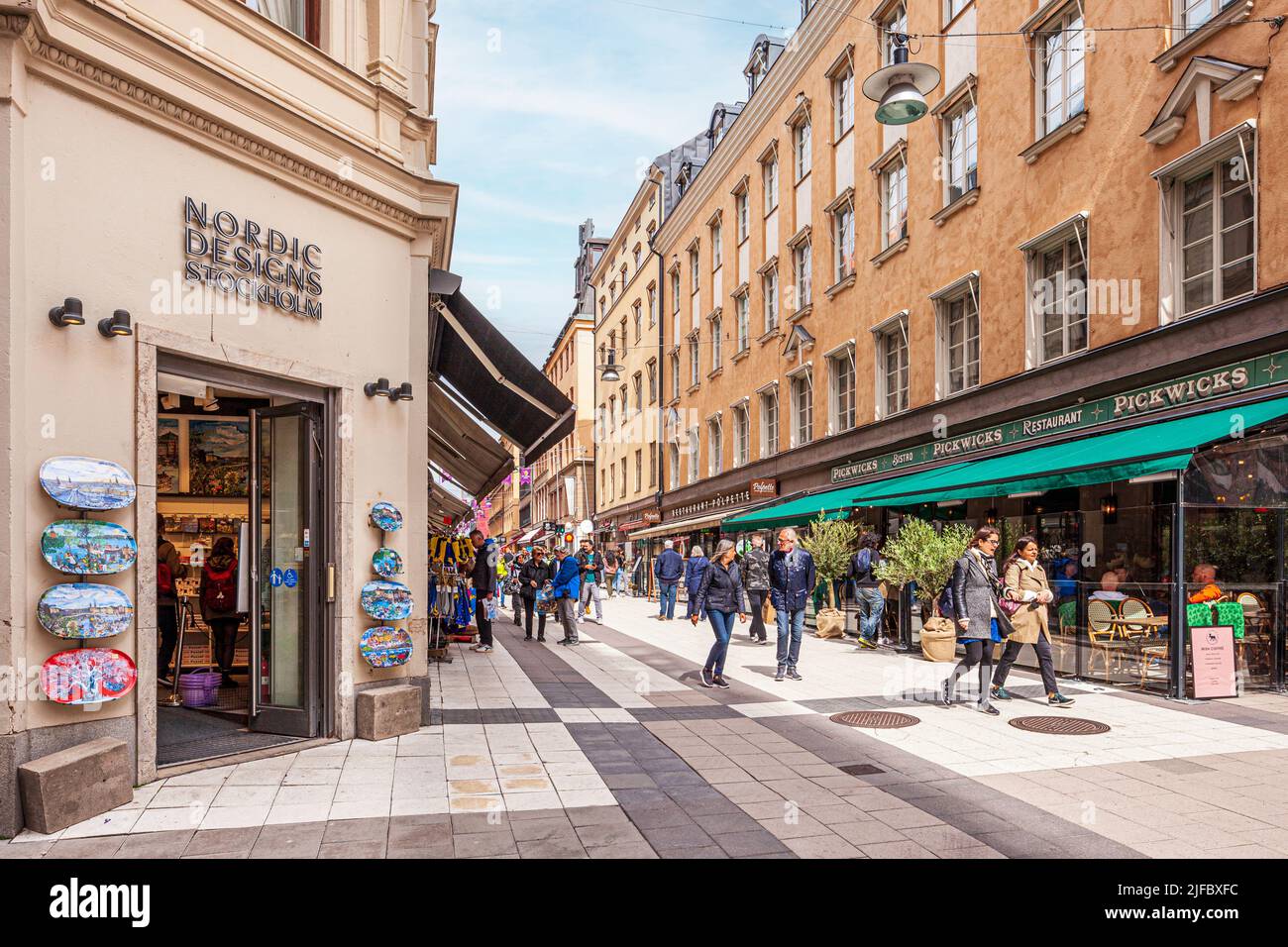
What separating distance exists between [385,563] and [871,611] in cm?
966

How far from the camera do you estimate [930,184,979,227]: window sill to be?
17.4m

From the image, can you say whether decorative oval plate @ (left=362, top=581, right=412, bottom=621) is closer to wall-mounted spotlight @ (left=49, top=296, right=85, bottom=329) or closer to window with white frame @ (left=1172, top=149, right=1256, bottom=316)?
wall-mounted spotlight @ (left=49, top=296, right=85, bottom=329)

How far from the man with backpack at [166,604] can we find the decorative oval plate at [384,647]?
8.87 ft

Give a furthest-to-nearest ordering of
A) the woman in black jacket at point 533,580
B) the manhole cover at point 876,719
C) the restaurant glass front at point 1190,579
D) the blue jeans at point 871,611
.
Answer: the woman in black jacket at point 533,580
the blue jeans at point 871,611
the restaurant glass front at point 1190,579
the manhole cover at point 876,719

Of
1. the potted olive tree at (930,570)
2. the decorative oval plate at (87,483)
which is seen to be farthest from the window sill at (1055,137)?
the decorative oval plate at (87,483)

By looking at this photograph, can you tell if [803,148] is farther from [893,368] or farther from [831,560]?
[831,560]

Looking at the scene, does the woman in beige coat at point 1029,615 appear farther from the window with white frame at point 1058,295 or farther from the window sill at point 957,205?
the window sill at point 957,205

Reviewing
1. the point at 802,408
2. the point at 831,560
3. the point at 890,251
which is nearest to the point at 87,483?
the point at 831,560

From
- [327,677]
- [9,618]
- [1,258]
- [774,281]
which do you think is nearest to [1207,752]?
[327,677]

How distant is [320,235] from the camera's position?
7.86 meters

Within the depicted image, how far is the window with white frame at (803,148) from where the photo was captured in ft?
82.7

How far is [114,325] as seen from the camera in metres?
6.02

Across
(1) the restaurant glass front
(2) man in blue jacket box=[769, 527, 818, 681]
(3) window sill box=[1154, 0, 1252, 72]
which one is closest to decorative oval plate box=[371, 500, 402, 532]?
(2) man in blue jacket box=[769, 527, 818, 681]
